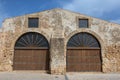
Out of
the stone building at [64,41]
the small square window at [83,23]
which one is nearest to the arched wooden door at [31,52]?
the stone building at [64,41]

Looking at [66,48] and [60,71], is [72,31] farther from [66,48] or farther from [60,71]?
[60,71]

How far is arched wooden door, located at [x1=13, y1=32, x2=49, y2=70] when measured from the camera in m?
19.0

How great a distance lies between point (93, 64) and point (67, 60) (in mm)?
2251

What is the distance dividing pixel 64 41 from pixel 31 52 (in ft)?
9.87

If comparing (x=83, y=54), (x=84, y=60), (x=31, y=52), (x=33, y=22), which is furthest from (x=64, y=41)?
(x=33, y=22)

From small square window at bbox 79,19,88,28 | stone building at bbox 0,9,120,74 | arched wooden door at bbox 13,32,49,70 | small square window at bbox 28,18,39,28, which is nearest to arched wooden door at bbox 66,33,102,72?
stone building at bbox 0,9,120,74

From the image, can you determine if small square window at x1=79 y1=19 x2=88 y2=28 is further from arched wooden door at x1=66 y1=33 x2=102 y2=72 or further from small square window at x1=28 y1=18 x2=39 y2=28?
small square window at x1=28 y1=18 x2=39 y2=28

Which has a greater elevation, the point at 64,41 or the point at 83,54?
the point at 64,41

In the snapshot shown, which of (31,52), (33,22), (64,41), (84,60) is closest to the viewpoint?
(64,41)

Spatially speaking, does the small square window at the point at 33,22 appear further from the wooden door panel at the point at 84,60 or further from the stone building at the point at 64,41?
the wooden door panel at the point at 84,60

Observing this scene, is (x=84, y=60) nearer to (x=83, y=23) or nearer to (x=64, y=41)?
(x=64, y=41)

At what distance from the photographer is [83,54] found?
1928 centimetres

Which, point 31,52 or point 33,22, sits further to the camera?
point 33,22

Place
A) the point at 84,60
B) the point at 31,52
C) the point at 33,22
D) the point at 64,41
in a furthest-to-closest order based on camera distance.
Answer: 1. the point at 33,22
2. the point at 31,52
3. the point at 84,60
4. the point at 64,41
